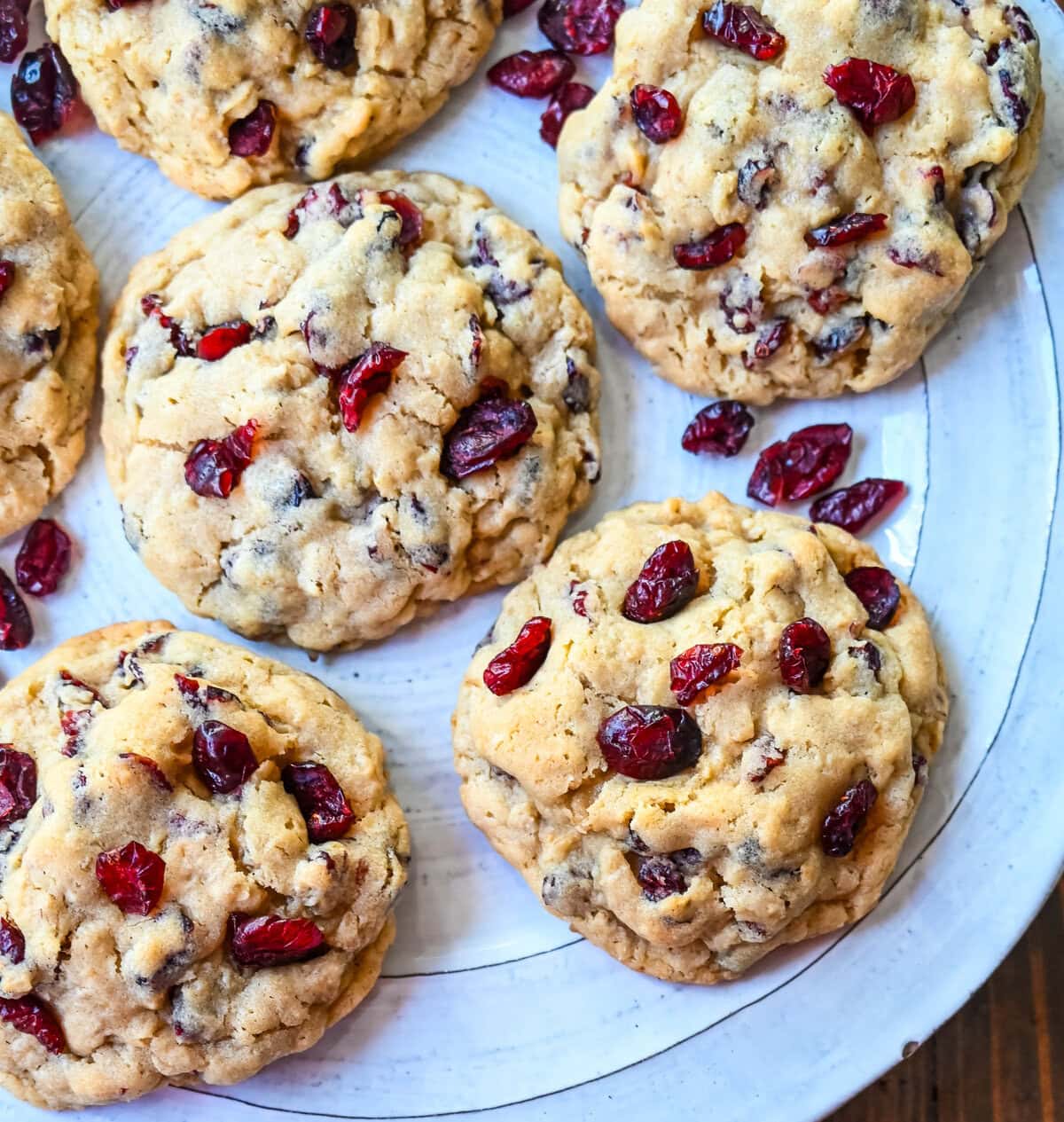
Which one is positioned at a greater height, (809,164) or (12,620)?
(809,164)

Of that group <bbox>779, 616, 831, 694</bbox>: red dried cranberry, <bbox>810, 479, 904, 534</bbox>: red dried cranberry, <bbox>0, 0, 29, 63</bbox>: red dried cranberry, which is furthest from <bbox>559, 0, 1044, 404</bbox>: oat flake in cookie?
<bbox>0, 0, 29, 63</bbox>: red dried cranberry

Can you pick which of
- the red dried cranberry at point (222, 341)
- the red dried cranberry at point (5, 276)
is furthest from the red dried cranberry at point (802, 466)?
the red dried cranberry at point (5, 276)

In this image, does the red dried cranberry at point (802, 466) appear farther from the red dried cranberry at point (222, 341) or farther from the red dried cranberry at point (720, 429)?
the red dried cranberry at point (222, 341)

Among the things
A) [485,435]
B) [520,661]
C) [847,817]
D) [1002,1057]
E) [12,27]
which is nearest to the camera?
[847,817]

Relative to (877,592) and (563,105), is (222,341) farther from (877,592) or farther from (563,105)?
(877,592)

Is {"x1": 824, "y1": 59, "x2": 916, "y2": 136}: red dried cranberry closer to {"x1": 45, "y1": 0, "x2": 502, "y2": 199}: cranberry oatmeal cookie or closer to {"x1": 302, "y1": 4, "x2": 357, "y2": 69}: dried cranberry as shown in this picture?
{"x1": 45, "y1": 0, "x2": 502, "y2": 199}: cranberry oatmeal cookie

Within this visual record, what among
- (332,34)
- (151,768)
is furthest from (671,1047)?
(332,34)
